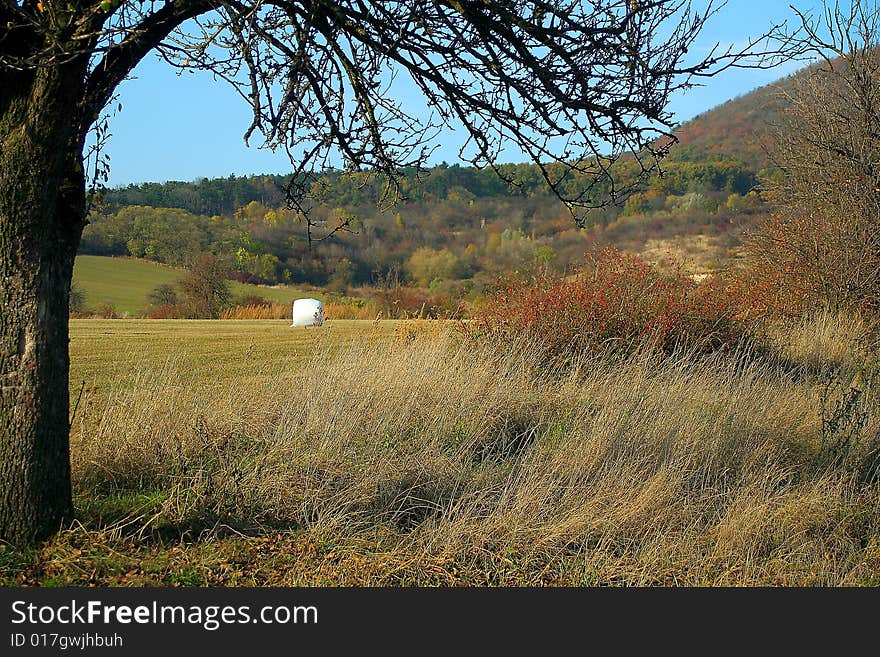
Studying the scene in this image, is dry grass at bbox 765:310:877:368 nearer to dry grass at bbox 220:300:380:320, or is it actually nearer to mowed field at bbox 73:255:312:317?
dry grass at bbox 220:300:380:320

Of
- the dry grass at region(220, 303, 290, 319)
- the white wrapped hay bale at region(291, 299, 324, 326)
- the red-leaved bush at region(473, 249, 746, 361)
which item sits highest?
the red-leaved bush at region(473, 249, 746, 361)

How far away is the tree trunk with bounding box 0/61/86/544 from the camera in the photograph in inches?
178

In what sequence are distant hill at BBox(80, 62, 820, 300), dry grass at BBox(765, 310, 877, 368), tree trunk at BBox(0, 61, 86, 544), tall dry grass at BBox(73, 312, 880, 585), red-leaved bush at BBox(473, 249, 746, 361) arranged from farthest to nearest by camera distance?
1. distant hill at BBox(80, 62, 820, 300)
2. dry grass at BBox(765, 310, 877, 368)
3. red-leaved bush at BBox(473, 249, 746, 361)
4. tall dry grass at BBox(73, 312, 880, 585)
5. tree trunk at BBox(0, 61, 86, 544)

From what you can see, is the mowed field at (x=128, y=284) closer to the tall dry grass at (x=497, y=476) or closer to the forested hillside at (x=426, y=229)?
the forested hillside at (x=426, y=229)

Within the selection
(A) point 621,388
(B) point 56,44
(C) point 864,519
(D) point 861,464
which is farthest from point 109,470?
(D) point 861,464

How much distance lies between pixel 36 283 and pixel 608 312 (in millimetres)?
8541

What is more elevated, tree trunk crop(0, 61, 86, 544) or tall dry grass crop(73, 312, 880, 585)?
tree trunk crop(0, 61, 86, 544)

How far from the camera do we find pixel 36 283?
4621mm

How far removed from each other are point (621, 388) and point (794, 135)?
12392 millimetres

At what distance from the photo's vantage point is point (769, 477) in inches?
266

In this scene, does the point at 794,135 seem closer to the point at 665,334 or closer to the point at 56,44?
the point at 665,334

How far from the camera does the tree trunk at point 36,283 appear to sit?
4.52 meters

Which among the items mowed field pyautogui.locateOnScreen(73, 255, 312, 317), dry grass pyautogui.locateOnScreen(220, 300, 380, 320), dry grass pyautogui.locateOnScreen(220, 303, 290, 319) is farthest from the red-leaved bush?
mowed field pyautogui.locateOnScreen(73, 255, 312, 317)

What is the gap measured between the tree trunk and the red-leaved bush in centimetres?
693
